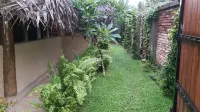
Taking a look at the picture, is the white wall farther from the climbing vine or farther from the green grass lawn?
the climbing vine

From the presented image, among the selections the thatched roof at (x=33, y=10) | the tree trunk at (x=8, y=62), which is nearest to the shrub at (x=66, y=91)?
the thatched roof at (x=33, y=10)

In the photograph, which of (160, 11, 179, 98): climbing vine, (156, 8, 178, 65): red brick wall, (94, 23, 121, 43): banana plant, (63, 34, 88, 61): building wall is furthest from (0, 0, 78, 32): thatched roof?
(63, 34, 88, 61): building wall

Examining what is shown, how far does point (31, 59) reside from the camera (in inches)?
271

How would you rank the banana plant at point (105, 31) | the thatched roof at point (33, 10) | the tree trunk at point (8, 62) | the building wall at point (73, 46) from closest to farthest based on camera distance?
1. the thatched roof at point (33, 10)
2. the tree trunk at point (8, 62)
3. the banana plant at point (105, 31)
4. the building wall at point (73, 46)

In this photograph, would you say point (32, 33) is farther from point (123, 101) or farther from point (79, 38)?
point (123, 101)

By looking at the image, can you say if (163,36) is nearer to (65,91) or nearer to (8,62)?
(65,91)

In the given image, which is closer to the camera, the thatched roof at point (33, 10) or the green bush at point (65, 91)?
the green bush at point (65, 91)

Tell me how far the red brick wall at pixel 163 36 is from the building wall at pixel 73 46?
12.3ft

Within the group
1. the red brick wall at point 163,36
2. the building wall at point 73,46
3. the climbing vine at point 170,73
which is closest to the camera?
the climbing vine at point 170,73

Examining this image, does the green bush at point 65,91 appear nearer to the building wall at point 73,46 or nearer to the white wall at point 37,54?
the white wall at point 37,54

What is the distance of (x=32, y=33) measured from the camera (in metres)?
7.55

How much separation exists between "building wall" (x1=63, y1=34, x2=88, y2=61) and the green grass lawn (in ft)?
10.1

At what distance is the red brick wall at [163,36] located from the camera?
7036 mm

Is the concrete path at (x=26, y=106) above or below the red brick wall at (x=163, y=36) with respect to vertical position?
below
